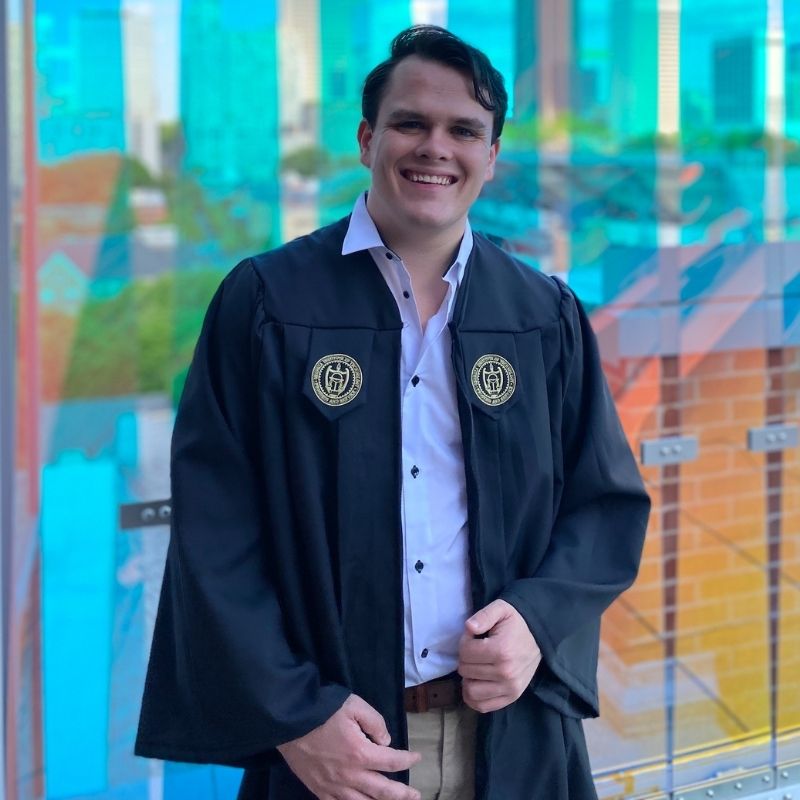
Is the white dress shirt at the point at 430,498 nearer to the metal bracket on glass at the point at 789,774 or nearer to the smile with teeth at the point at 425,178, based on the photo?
the smile with teeth at the point at 425,178

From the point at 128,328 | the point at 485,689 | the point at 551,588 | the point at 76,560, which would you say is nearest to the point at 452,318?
the point at 551,588

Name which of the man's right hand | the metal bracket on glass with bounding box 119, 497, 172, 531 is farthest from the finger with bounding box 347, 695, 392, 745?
the metal bracket on glass with bounding box 119, 497, 172, 531

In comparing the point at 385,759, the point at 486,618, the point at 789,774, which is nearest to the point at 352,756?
the point at 385,759

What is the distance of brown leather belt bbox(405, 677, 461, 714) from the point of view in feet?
5.86

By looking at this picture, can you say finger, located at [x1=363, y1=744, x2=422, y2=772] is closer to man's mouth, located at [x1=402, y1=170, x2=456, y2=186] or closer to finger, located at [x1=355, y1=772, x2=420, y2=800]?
finger, located at [x1=355, y1=772, x2=420, y2=800]

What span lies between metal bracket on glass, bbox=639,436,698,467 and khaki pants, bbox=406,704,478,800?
115 cm

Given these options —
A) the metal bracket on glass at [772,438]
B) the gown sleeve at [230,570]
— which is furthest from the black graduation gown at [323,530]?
the metal bracket on glass at [772,438]

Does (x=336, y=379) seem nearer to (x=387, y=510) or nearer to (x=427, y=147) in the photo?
(x=387, y=510)

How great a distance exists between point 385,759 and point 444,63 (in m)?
1.01

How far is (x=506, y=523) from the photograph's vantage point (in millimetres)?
1822

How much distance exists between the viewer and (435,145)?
1.75m

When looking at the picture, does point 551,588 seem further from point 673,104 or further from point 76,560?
point 673,104

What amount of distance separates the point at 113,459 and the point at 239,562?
0.73 metres

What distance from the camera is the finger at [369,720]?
1683 millimetres
